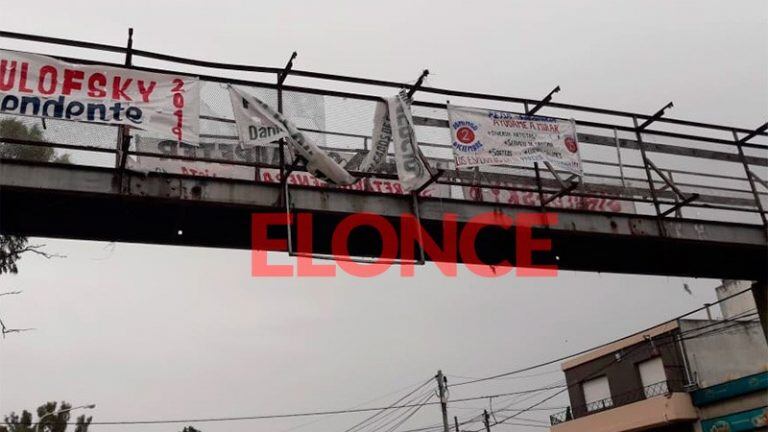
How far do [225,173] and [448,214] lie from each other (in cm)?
383

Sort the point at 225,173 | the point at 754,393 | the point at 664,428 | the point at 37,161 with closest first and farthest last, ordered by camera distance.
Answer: the point at 37,161
the point at 225,173
the point at 754,393
the point at 664,428

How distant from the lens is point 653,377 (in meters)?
26.1

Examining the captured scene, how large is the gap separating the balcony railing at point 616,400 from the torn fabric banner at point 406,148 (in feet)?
64.1

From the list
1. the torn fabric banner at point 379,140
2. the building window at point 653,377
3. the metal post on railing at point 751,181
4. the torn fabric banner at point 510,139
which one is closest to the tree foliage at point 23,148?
the torn fabric banner at point 379,140

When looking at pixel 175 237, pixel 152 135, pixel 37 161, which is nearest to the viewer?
pixel 37 161

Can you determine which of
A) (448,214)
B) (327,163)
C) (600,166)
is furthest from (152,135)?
(600,166)

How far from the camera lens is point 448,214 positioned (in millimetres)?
9859

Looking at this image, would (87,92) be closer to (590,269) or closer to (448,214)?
(448,214)

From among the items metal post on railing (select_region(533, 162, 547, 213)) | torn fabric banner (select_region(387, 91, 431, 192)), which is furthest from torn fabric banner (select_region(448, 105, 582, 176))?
torn fabric banner (select_region(387, 91, 431, 192))

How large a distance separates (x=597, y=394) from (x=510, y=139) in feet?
69.8

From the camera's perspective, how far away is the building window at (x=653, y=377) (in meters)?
25.5

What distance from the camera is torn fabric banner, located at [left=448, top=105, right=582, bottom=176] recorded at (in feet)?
34.2

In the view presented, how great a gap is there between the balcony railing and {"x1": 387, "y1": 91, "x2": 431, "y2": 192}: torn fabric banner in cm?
1953

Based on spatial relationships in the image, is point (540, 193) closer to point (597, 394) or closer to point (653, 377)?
point (653, 377)
